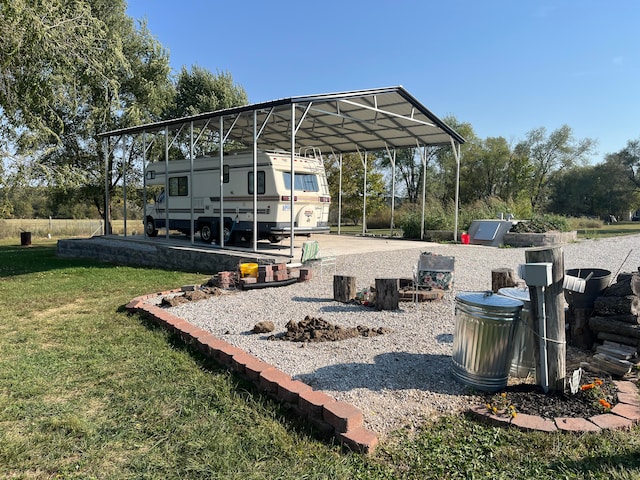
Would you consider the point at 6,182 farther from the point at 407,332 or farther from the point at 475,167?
the point at 475,167

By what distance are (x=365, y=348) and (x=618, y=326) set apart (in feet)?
7.11

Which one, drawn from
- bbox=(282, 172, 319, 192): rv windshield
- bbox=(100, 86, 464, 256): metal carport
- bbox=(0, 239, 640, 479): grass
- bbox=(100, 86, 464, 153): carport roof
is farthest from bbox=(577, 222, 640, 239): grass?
bbox=(0, 239, 640, 479): grass

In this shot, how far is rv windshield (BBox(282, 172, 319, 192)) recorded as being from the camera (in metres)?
11.4

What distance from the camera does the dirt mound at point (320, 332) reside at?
4.36 m

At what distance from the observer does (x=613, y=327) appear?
3.60 m

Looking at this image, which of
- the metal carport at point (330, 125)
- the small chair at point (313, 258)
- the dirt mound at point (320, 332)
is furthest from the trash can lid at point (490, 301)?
the metal carport at point (330, 125)

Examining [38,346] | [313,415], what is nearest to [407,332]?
[313,415]

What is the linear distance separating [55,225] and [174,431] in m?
28.2

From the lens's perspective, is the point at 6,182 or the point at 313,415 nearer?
the point at 313,415

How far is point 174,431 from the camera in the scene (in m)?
2.79

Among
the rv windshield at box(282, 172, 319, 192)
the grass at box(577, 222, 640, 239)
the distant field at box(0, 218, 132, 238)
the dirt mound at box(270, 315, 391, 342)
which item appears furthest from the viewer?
the distant field at box(0, 218, 132, 238)

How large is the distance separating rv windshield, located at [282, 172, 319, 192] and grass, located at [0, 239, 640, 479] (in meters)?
7.60

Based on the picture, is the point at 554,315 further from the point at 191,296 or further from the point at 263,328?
the point at 191,296

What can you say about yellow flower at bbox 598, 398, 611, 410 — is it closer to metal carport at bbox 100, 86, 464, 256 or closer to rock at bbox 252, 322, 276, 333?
rock at bbox 252, 322, 276, 333
